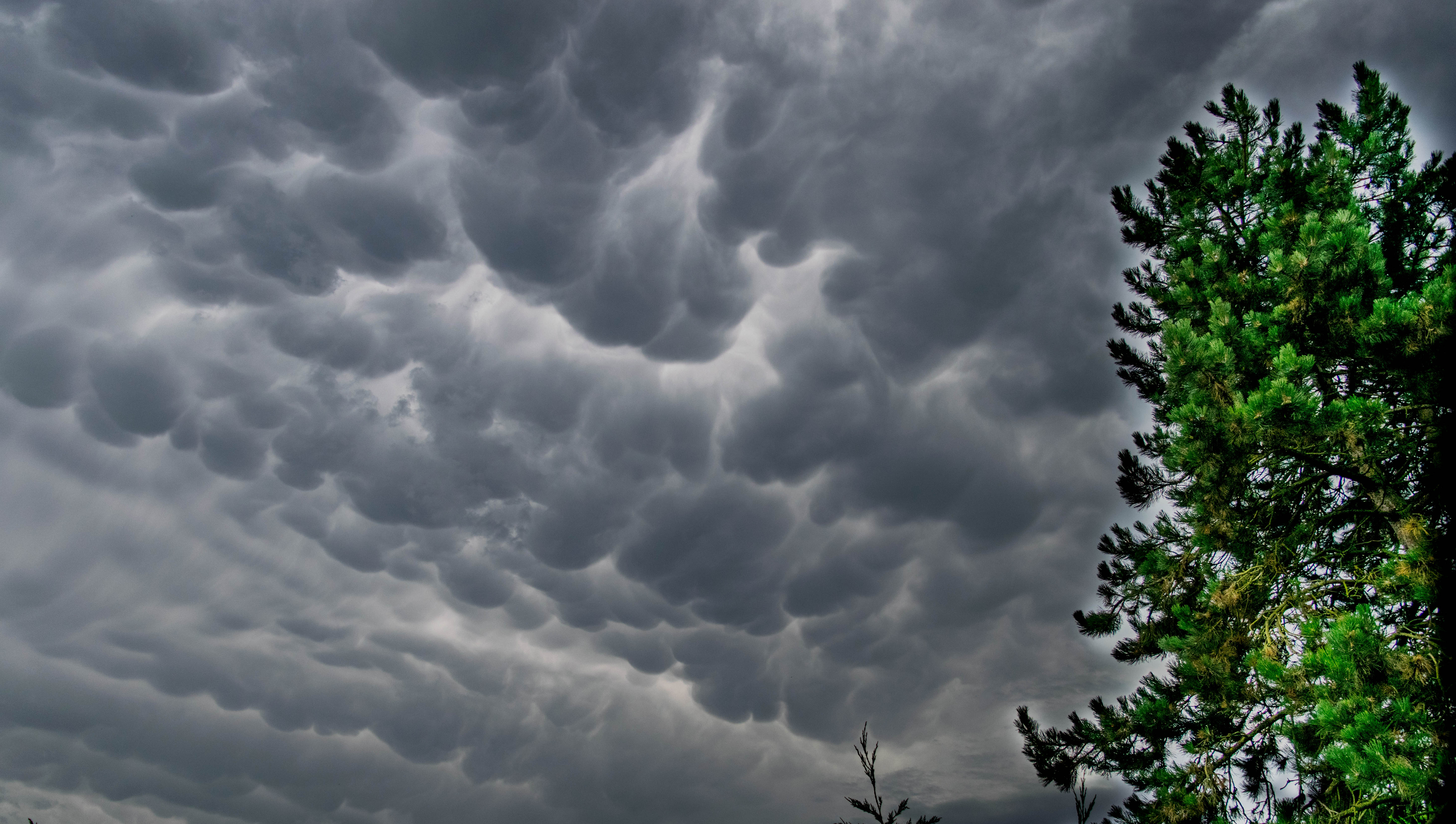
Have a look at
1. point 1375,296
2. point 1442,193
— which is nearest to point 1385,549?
point 1375,296

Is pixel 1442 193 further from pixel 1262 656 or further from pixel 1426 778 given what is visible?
pixel 1426 778

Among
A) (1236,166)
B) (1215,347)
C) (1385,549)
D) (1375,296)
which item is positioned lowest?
(1385,549)

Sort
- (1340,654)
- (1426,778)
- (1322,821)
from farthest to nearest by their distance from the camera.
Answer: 1. (1322,821)
2. (1340,654)
3. (1426,778)

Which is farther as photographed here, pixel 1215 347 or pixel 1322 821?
pixel 1215 347

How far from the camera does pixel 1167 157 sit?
48.3ft

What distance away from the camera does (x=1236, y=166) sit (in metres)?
13.6

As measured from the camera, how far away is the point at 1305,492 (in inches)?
424

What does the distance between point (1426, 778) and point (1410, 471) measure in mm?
4741

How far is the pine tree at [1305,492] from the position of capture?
7922 millimetres

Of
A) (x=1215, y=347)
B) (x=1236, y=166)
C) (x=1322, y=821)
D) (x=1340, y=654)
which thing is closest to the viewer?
(x=1340, y=654)

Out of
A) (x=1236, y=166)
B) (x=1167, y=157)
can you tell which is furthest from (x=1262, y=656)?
(x=1167, y=157)

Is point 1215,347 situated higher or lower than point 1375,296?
lower

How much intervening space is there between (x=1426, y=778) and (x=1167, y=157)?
12010 mm

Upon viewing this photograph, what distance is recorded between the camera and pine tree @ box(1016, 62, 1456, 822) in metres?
7.92
